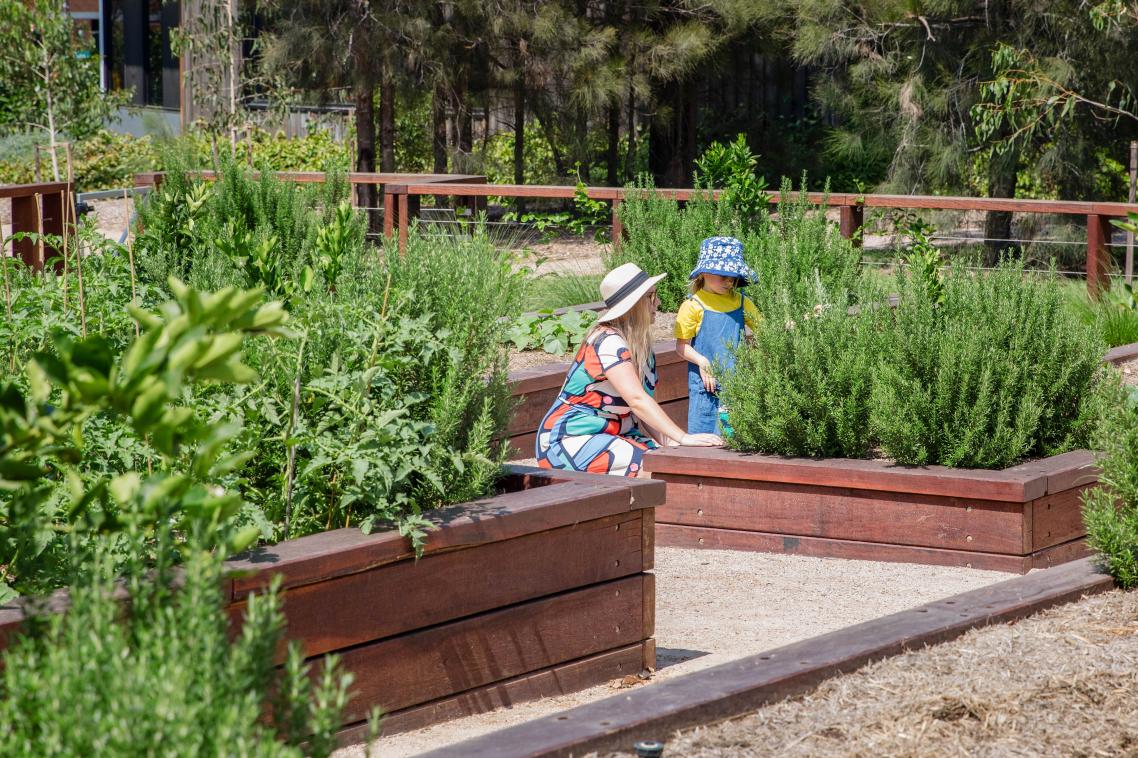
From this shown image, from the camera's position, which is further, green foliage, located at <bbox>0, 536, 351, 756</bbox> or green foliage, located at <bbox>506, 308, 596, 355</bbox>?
green foliage, located at <bbox>506, 308, 596, 355</bbox>

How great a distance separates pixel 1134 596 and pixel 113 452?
2.68 metres

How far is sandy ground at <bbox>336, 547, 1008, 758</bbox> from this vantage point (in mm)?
4211

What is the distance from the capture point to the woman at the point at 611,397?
5.36 metres

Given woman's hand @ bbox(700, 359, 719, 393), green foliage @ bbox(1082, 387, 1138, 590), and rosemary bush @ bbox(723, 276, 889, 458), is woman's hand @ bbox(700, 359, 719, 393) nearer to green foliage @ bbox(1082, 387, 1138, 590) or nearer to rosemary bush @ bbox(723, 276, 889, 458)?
rosemary bush @ bbox(723, 276, 889, 458)

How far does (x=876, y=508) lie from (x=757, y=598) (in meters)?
0.66

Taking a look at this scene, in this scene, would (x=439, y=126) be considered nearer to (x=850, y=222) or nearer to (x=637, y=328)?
(x=850, y=222)

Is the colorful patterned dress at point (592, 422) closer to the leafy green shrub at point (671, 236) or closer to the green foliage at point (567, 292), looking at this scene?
the leafy green shrub at point (671, 236)

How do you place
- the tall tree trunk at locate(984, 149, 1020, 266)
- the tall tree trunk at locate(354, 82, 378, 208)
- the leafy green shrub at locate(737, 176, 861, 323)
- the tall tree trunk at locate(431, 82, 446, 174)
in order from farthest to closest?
the tall tree trunk at locate(354, 82, 378, 208), the tall tree trunk at locate(431, 82, 446, 174), the tall tree trunk at locate(984, 149, 1020, 266), the leafy green shrub at locate(737, 176, 861, 323)

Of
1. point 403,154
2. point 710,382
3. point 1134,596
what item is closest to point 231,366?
point 1134,596

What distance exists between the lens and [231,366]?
1.86 meters

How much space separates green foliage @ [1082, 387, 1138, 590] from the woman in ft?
5.96

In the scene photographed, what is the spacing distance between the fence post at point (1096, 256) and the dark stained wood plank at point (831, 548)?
16.4 ft

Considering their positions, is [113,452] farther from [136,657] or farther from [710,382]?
[710,382]

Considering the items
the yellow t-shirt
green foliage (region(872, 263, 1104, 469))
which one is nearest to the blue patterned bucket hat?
the yellow t-shirt
